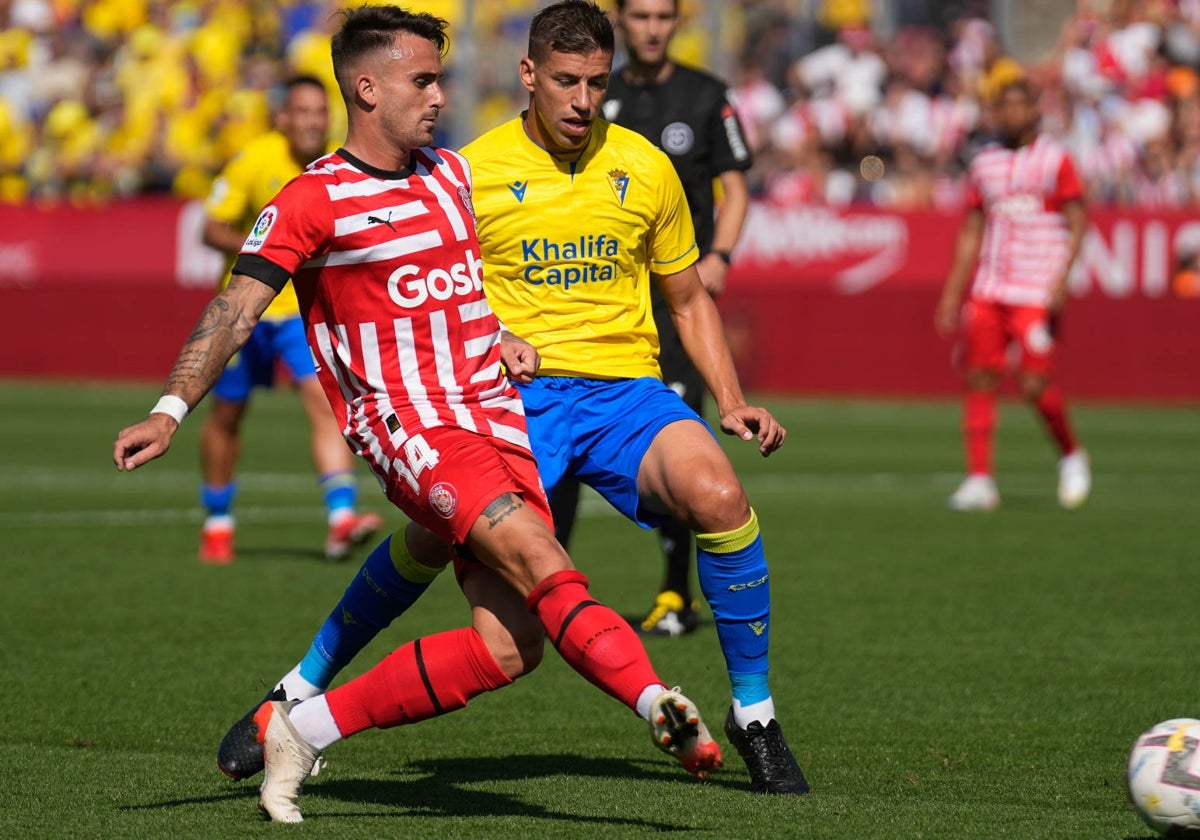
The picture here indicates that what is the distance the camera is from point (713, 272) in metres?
7.70

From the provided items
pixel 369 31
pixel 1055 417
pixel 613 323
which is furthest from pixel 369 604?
pixel 1055 417

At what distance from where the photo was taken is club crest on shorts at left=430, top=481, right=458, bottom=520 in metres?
4.70

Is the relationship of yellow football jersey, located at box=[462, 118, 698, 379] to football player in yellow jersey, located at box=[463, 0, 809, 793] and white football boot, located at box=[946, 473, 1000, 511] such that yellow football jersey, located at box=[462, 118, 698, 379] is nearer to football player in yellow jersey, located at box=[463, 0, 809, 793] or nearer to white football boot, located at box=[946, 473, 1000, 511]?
football player in yellow jersey, located at box=[463, 0, 809, 793]

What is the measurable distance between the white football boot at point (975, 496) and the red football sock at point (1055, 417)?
578 millimetres

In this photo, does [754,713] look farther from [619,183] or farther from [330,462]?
[330,462]

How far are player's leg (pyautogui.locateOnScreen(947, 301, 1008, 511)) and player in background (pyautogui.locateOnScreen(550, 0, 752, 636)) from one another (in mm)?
4759

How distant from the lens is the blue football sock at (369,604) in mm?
5254

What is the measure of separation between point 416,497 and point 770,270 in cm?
1850

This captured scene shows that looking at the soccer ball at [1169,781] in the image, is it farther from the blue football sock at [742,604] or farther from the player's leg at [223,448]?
the player's leg at [223,448]

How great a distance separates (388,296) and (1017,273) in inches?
336

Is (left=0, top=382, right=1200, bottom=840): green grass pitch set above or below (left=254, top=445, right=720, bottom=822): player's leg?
below

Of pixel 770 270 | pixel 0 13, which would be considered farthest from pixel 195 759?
pixel 0 13

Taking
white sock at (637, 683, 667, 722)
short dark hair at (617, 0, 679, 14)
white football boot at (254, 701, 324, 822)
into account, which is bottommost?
white football boot at (254, 701, 324, 822)

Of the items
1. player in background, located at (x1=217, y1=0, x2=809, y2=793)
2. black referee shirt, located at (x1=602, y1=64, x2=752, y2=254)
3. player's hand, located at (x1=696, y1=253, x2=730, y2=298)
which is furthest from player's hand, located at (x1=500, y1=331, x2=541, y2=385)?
→ black referee shirt, located at (x1=602, y1=64, x2=752, y2=254)
